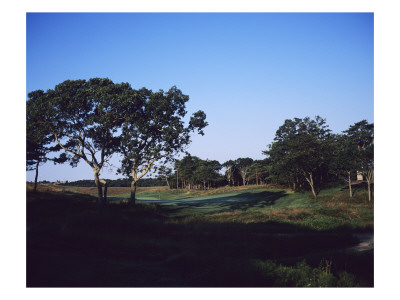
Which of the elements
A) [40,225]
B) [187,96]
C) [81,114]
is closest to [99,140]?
[81,114]

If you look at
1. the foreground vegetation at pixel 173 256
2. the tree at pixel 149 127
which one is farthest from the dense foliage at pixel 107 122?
the foreground vegetation at pixel 173 256

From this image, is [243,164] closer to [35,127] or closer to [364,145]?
[364,145]

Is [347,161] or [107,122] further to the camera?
[347,161]

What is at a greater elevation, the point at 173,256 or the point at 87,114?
the point at 87,114

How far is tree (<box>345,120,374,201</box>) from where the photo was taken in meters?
33.3

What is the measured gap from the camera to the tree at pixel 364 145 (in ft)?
109

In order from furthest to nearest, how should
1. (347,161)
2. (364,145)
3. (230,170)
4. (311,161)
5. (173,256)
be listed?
(230,170) < (364,145) < (311,161) < (347,161) < (173,256)

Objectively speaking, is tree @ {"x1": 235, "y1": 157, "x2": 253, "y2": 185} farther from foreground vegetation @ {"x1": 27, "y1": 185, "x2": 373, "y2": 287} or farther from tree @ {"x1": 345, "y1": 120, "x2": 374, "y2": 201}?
foreground vegetation @ {"x1": 27, "y1": 185, "x2": 373, "y2": 287}

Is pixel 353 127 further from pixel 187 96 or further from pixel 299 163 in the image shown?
pixel 187 96

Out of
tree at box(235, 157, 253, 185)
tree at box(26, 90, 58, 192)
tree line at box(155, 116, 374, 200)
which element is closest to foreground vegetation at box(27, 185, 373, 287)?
tree at box(26, 90, 58, 192)

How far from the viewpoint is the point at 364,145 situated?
58.6 meters

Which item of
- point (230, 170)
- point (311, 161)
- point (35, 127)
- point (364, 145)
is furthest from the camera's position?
point (230, 170)

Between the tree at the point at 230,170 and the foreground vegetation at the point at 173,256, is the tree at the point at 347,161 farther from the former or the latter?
the tree at the point at 230,170

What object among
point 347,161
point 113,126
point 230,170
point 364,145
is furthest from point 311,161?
point 230,170
